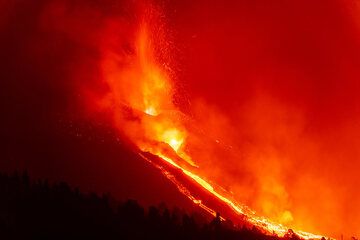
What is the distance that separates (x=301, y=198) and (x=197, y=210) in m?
16.4

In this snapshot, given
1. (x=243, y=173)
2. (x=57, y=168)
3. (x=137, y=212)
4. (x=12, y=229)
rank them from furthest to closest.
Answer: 1. (x=243, y=173)
2. (x=57, y=168)
3. (x=137, y=212)
4. (x=12, y=229)

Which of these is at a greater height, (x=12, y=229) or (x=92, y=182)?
(x=92, y=182)

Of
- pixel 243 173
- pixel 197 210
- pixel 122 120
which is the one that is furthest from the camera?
pixel 243 173

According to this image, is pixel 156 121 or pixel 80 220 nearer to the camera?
pixel 80 220

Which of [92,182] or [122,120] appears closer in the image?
[92,182]

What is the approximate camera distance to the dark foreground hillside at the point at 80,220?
23.7 meters

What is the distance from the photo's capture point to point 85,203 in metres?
25.9

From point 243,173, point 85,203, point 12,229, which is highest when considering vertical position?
point 243,173

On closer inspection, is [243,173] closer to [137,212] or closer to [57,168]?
[57,168]

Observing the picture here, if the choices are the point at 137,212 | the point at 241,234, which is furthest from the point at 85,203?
the point at 241,234

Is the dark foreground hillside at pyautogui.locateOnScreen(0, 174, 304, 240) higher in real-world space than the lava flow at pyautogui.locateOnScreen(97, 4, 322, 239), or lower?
lower

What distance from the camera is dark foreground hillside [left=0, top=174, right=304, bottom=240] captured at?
23.7 m

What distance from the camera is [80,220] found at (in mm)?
24688

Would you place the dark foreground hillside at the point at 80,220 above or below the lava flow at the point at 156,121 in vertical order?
below
